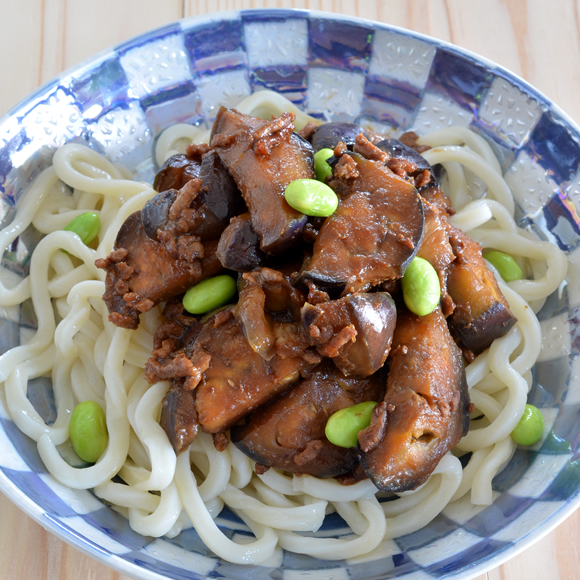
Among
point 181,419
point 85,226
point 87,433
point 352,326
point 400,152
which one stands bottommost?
point 87,433

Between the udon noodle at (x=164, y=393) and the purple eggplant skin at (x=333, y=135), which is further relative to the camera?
the purple eggplant skin at (x=333, y=135)

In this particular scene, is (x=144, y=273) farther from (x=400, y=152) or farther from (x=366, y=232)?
(x=400, y=152)

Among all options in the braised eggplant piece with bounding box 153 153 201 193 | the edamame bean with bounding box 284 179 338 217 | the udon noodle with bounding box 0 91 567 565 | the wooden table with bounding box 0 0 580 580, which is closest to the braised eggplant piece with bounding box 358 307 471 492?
the udon noodle with bounding box 0 91 567 565

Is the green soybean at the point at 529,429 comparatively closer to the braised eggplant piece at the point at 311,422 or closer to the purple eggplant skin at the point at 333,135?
the braised eggplant piece at the point at 311,422

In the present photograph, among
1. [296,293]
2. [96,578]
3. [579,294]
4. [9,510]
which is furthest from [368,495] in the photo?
[9,510]

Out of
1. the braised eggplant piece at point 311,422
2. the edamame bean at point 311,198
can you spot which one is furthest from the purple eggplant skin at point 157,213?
the braised eggplant piece at point 311,422

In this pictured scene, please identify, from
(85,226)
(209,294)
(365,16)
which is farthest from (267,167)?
(365,16)

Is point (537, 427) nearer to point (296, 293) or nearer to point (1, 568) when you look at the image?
point (296, 293)
